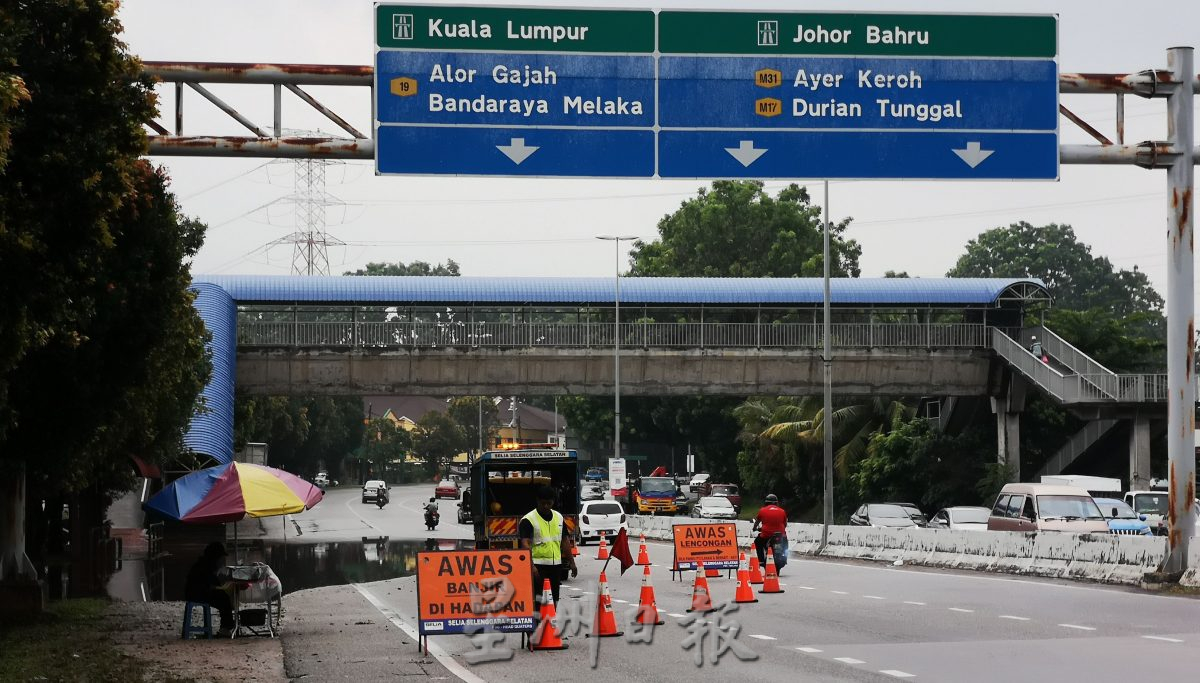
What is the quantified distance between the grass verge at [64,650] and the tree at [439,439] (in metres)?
125

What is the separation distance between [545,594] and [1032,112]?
8.30 m

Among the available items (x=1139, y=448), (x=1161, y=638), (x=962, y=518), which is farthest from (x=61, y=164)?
(x=1139, y=448)

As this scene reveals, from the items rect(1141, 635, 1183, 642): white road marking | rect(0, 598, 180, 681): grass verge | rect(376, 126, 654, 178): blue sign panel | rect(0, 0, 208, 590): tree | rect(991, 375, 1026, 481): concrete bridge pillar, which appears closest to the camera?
rect(0, 598, 180, 681): grass verge

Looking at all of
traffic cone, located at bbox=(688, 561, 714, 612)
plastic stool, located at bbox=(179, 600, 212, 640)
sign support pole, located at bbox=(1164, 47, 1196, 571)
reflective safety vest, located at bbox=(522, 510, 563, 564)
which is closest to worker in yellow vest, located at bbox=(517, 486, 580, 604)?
reflective safety vest, located at bbox=(522, 510, 563, 564)

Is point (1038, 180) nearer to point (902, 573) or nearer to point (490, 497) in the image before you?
point (902, 573)

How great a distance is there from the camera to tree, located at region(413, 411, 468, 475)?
482 ft

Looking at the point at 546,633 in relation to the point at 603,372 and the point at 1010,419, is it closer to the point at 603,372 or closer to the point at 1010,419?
the point at 603,372

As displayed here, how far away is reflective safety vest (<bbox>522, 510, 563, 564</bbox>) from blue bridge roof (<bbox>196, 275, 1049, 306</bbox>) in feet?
121

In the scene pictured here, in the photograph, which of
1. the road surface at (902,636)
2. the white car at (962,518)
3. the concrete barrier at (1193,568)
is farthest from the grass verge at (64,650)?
the white car at (962,518)

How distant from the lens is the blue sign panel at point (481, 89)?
1747 centimetres

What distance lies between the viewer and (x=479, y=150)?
17422mm

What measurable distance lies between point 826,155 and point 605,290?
38.2 meters

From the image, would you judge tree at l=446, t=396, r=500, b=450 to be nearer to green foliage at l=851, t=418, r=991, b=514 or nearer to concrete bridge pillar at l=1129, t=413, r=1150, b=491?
green foliage at l=851, t=418, r=991, b=514

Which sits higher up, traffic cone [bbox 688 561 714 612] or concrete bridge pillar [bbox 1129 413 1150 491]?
concrete bridge pillar [bbox 1129 413 1150 491]
